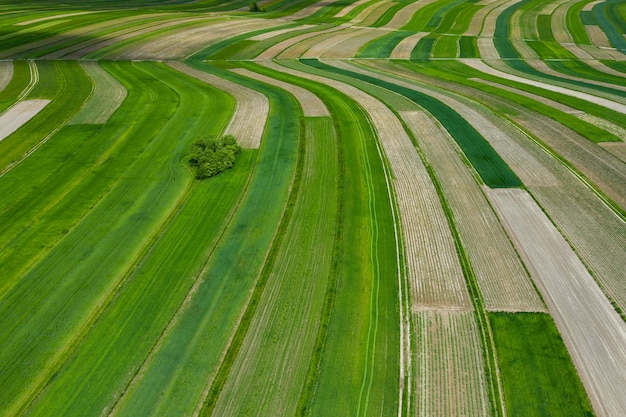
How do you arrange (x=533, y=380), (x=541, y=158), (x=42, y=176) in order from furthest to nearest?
(x=541, y=158) < (x=42, y=176) < (x=533, y=380)

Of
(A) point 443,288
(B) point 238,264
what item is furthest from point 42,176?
(A) point 443,288

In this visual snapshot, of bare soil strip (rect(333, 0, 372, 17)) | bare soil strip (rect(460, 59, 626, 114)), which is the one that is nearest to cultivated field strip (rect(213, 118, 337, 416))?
bare soil strip (rect(460, 59, 626, 114))

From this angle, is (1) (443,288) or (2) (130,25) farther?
(2) (130,25)

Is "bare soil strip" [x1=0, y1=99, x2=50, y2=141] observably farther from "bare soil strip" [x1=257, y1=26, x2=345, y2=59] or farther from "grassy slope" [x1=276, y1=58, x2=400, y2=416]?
"bare soil strip" [x1=257, y1=26, x2=345, y2=59]

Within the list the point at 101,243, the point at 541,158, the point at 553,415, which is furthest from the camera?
the point at 541,158

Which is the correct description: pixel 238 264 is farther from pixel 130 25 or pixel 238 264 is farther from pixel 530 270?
pixel 130 25

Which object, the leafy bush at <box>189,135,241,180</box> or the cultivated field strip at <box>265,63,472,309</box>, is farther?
the leafy bush at <box>189,135,241,180</box>
